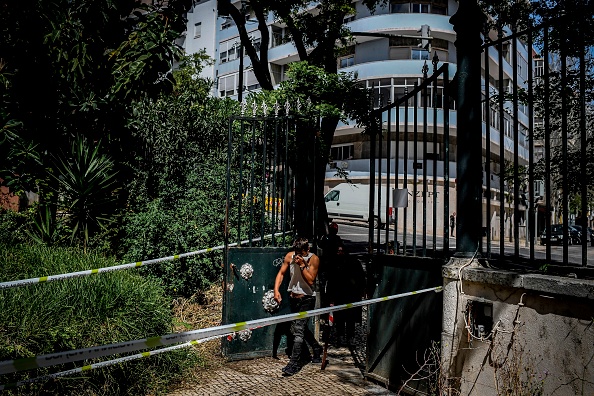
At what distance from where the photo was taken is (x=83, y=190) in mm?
9719

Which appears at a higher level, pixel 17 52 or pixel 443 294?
pixel 17 52

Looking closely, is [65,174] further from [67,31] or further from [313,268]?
[313,268]

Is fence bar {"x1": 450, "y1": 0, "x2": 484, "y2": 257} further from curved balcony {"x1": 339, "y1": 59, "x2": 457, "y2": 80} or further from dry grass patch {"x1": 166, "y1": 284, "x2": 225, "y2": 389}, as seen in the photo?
curved balcony {"x1": 339, "y1": 59, "x2": 457, "y2": 80}

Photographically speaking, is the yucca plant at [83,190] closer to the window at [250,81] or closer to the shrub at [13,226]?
the shrub at [13,226]

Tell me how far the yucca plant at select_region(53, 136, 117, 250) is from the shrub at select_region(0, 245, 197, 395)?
3.18 m

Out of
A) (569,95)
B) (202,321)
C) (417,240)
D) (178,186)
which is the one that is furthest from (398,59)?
(569,95)

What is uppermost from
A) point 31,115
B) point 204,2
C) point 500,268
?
point 204,2

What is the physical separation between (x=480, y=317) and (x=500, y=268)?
505mm

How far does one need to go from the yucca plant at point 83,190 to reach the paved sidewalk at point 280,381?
4.58m

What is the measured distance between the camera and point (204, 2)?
47562 mm

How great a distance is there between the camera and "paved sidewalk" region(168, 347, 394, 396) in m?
5.79

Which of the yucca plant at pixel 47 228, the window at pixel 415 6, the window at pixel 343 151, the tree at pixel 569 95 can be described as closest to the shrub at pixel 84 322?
the yucca plant at pixel 47 228

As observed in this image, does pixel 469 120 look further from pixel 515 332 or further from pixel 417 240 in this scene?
pixel 417 240

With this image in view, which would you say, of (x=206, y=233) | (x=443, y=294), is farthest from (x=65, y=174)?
(x=443, y=294)
